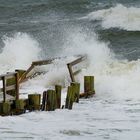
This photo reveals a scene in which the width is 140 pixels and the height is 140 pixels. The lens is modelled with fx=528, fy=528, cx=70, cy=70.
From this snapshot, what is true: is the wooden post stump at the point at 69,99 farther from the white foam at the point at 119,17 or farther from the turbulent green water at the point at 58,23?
the white foam at the point at 119,17

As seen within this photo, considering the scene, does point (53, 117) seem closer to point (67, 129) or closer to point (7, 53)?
point (67, 129)

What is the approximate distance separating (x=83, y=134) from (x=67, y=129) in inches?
18.4

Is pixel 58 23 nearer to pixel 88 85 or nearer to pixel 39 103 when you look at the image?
pixel 88 85

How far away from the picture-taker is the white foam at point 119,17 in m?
29.9

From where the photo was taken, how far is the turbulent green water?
80.4 feet

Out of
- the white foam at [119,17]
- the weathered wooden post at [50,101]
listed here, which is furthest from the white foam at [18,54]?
the weathered wooden post at [50,101]

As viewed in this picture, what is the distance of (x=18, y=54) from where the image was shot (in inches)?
858

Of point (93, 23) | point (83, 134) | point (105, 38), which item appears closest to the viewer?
point (83, 134)

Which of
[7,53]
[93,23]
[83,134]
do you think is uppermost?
[93,23]

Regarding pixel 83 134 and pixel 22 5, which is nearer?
pixel 83 134

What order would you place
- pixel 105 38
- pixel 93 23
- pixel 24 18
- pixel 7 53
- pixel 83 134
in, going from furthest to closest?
pixel 24 18, pixel 93 23, pixel 105 38, pixel 7 53, pixel 83 134

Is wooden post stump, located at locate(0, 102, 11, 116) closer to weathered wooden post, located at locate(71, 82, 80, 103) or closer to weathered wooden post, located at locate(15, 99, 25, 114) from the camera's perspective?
weathered wooden post, located at locate(15, 99, 25, 114)

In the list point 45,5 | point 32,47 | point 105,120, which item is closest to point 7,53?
point 32,47

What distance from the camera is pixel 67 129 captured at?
37.0 ft
